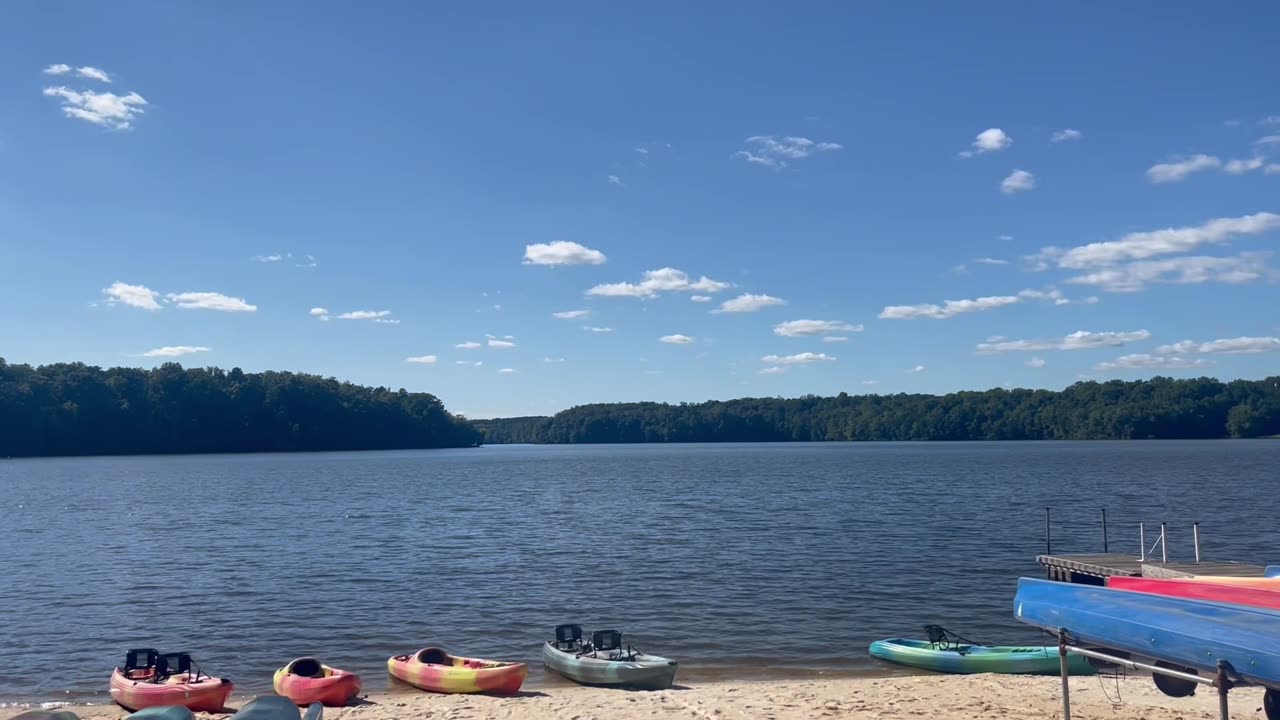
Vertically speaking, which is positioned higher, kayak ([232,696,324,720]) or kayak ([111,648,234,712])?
kayak ([232,696,324,720])

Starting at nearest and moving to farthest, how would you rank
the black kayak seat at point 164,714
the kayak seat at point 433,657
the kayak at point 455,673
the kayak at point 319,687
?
the black kayak seat at point 164,714 → the kayak at point 319,687 → the kayak at point 455,673 → the kayak seat at point 433,657

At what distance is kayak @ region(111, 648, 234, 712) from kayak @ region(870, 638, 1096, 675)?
13552 millimetres

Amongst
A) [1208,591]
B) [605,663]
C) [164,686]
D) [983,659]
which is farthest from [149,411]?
[1208,591]

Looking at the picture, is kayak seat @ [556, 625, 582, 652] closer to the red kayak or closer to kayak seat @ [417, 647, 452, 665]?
kayak seat @ [417, 647, 452, 665]

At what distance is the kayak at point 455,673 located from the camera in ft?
60.6

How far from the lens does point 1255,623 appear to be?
1024 cm

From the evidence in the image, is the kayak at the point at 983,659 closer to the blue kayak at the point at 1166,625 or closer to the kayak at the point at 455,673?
the blue kayak at the point at 1166,625

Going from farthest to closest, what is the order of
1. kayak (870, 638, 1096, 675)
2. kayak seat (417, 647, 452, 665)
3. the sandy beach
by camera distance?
1. kayak seat (417, 647, 452, 665)
2. kayak (870, 638, 1096, 675)
3. the sandy beach

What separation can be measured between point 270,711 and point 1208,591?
13.5 meters

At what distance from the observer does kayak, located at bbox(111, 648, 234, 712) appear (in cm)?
1744

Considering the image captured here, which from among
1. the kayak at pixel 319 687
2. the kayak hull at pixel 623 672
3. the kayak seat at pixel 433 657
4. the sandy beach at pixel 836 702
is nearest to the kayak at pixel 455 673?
the kayak seat at pixel 433 657

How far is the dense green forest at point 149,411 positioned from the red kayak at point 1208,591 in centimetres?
17509

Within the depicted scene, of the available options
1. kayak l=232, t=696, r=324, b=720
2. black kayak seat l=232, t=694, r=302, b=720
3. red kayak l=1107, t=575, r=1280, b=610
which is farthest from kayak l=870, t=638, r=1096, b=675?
black kayak seat l=232, t=694, r=302, b=720

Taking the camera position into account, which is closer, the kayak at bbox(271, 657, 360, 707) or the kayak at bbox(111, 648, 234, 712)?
the kayak at bbox(111, 648, 234, 712)
